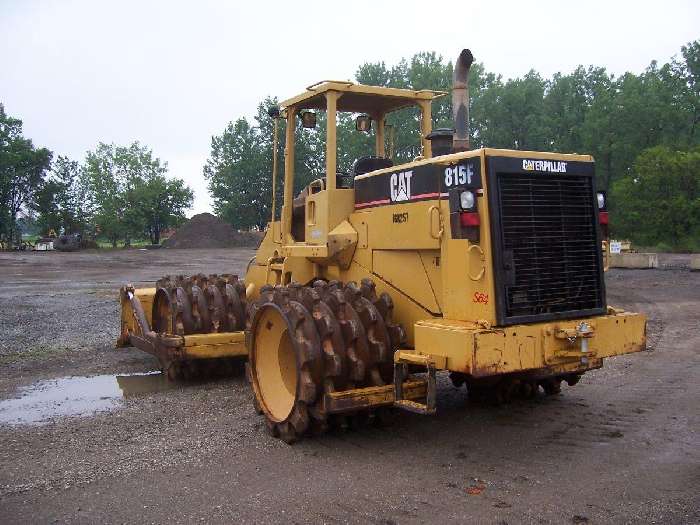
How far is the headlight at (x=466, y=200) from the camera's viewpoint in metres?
4.83

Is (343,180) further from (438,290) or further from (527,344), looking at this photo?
(527,344)

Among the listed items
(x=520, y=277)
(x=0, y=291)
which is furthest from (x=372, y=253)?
(x=0, y=291)

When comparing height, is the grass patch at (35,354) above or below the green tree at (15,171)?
below

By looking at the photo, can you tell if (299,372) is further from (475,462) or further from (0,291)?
(0,291)

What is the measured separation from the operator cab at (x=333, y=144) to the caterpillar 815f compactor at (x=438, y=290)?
22mm

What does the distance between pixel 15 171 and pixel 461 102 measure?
59156 millimetres

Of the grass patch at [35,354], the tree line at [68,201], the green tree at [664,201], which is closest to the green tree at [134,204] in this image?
the tree line at [68,201]

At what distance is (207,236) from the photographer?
50688 mm

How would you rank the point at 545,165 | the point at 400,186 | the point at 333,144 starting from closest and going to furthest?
the point at 545,165, the point at 400,186, the point at 333,144

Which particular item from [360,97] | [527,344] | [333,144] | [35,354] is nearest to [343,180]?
[333,144]

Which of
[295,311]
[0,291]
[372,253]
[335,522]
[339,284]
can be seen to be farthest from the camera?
[0,291]

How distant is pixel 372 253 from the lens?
20.2 ft

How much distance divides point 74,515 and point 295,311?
2.09 metres

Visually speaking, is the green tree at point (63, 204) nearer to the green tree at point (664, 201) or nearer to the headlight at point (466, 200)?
the green tree at point (664, 201)
